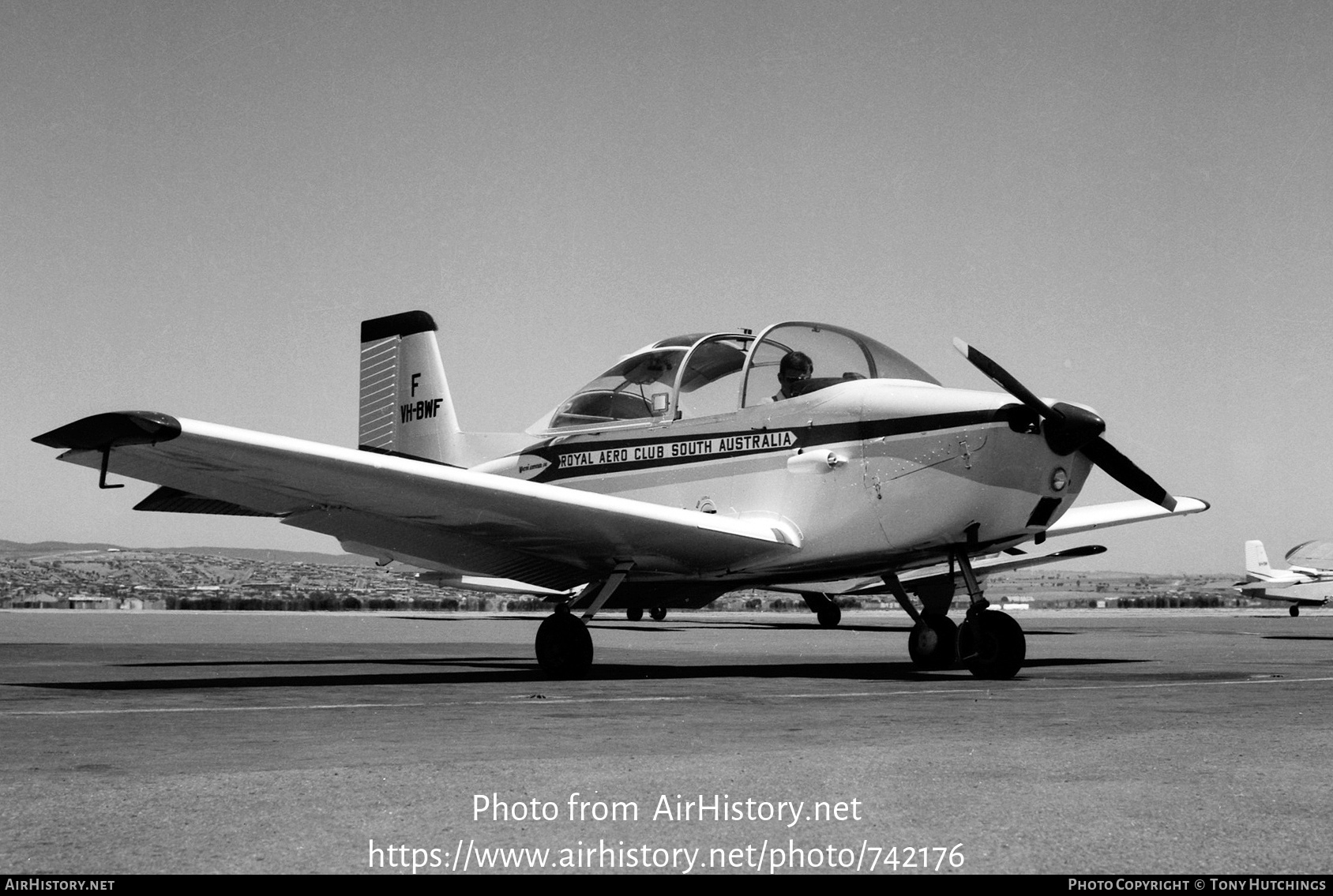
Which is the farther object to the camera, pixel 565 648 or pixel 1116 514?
pixel 1116 514

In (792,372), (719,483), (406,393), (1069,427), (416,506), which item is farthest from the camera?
(406,393)

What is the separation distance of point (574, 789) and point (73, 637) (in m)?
18.4

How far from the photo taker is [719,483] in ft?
36.3

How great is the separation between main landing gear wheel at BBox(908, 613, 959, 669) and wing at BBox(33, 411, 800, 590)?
7.02 ft

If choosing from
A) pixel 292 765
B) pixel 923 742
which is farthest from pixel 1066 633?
pixel 292 765

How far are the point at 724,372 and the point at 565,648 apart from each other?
2.87 meters

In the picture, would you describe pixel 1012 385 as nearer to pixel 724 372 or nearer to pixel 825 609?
pixel 724 372

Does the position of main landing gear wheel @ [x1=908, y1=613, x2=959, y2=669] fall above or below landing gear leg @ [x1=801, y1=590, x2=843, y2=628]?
above

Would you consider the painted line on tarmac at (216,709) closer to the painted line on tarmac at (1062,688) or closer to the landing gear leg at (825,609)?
the painted line on tarmac at (1062,688)

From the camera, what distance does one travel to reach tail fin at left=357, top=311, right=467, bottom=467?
1440 cm

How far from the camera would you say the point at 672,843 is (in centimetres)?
348

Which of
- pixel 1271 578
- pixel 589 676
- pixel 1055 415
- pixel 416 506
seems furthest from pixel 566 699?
pixel 1271 578

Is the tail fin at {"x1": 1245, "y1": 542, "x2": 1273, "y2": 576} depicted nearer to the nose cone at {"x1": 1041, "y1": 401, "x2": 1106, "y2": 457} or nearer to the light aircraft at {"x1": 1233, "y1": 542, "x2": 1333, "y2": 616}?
the light aircraft at {"x1": 1233, "y1": 542, "x2": 1333, "y2": 616}

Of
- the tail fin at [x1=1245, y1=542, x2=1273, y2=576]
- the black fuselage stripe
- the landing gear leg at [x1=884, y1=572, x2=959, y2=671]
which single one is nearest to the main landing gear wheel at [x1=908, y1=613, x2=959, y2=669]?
the landing gear leg at [x1=884, y1=572, x2=959, y2=671]
